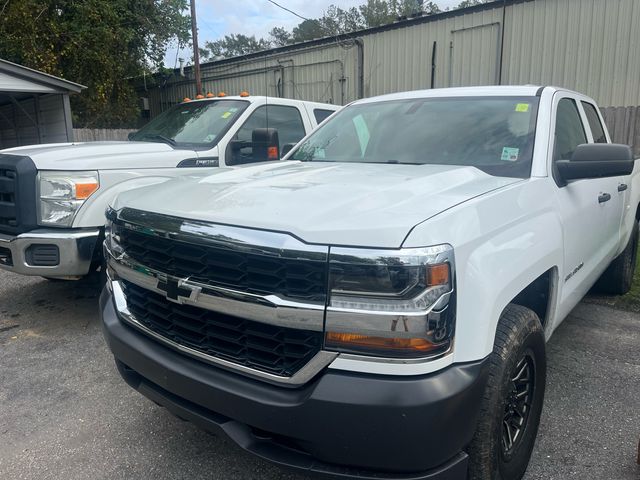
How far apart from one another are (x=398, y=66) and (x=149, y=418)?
13.3 meters

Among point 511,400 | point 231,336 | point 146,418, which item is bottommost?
point 146,418

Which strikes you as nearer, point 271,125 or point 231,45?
point 271,125

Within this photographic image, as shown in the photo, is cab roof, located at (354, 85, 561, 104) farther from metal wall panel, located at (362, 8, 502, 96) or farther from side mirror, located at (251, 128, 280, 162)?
metal wall panel, located at (362, 8, 502, 96)

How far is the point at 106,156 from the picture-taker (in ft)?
13.8

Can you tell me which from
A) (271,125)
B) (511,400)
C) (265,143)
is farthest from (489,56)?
(511,400)

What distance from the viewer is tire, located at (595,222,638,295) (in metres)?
4.76

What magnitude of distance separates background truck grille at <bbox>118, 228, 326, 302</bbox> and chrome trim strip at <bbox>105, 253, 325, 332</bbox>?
24 millimetres

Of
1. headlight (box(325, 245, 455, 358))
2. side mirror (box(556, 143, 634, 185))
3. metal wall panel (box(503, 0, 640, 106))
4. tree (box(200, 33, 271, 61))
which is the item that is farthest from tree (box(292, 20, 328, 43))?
headlight (box(325, 245, 455, 358))

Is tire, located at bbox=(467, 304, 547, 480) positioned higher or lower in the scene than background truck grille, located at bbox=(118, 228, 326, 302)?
lower

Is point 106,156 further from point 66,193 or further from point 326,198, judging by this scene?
point 326,198

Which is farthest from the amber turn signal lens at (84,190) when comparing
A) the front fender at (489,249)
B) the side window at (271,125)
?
the front fender at (489,249)

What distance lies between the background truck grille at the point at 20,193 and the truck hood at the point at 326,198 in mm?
1716

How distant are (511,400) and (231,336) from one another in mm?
1217

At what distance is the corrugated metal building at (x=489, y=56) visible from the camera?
11.0m
